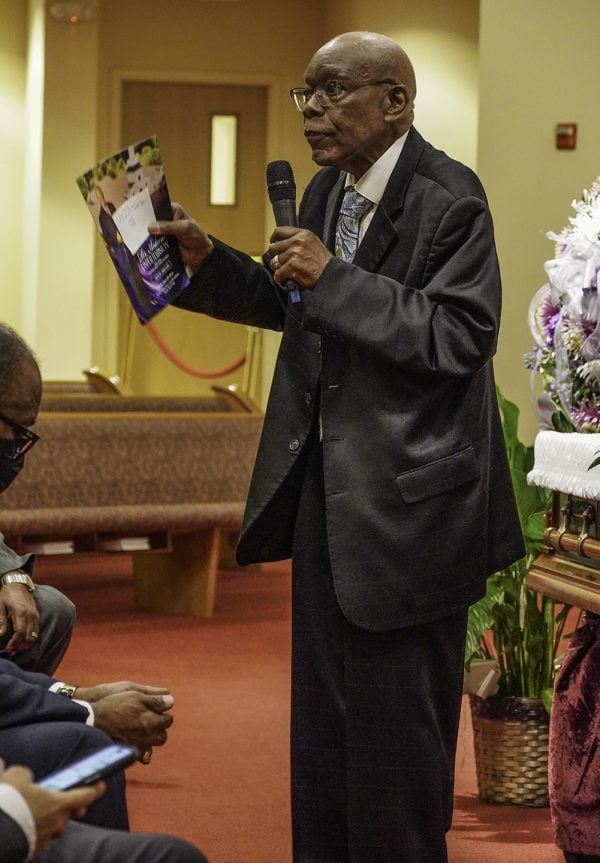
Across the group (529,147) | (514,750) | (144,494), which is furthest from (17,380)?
(144,494)

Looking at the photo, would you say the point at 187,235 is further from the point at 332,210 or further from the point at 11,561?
the point at 11,561

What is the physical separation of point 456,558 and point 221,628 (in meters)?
3.57

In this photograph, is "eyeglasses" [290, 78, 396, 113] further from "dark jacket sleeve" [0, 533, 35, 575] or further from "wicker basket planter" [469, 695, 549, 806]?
"wicker basket planter" [469, 695, 549, 806]

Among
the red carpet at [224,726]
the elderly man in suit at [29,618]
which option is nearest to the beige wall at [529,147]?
the red carpet at [224,726]

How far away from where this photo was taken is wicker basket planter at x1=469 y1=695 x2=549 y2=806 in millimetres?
3291

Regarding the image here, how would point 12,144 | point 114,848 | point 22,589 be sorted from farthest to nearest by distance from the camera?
1. point 12,144
2. point 22,589
3. point 114,848

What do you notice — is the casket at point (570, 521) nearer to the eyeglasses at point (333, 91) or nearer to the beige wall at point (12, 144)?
the eyeglasses at point (333, 91)

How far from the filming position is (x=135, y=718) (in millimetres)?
2117

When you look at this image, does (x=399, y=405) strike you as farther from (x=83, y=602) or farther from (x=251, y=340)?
(x=251, y=340)

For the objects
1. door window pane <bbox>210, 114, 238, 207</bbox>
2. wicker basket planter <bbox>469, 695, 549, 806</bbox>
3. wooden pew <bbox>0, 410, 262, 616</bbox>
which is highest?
door window pane <bbox>210, 114, 238, 207</bbox>

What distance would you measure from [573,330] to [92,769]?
1.64m

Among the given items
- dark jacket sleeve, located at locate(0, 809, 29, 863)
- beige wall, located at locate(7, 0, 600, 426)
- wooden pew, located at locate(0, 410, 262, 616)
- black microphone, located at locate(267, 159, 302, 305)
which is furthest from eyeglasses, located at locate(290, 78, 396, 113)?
beige wall, located at locate(7, 0, 600, 426)

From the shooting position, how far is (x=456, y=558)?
7.24ft

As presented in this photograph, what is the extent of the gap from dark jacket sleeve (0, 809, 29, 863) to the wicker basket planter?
2.04 meters
